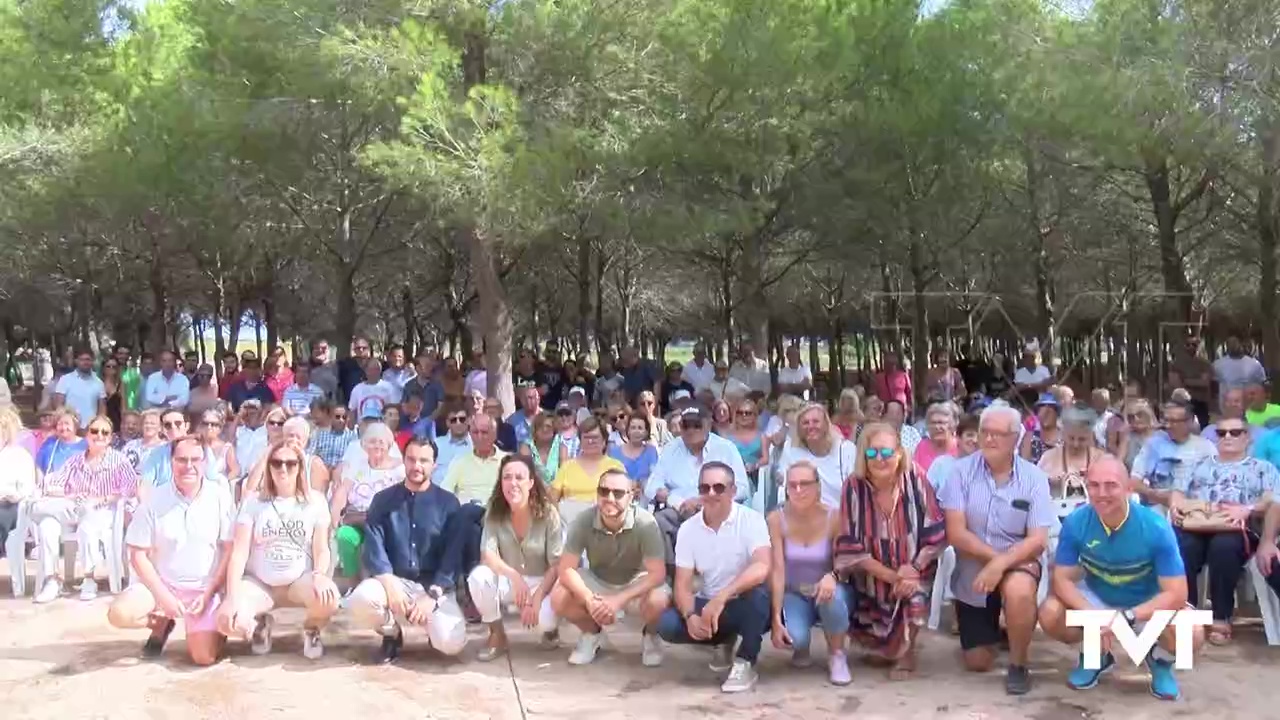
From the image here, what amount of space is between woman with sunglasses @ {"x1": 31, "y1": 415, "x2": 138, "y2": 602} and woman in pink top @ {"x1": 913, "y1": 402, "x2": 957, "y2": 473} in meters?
5.02

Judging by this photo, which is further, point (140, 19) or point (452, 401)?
point (140, 19)

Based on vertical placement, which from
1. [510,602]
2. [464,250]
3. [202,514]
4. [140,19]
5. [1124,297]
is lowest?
[510,602]

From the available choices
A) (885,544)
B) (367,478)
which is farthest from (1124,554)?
(367,478)

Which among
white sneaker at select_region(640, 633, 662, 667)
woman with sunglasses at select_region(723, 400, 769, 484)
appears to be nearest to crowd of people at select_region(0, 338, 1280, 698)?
white sneaker at select_region(640, 633, 662, 667)

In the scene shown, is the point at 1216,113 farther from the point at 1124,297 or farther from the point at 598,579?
the point at 1124,297

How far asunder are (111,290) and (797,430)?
20.3 metres

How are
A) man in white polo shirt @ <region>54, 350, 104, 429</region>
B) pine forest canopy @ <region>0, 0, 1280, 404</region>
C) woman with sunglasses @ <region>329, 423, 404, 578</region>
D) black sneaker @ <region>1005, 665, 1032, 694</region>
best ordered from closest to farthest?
black sneaker @ <region>1005, 665, 1032, 694</region> → woman with sunglasses @ <region>329, 423, 404, 578</region> → pine forest canopy @ <region>0, 0, 1280, 404</region> → man in white polo shirt @ <region>54, 350, 104, 429</region>

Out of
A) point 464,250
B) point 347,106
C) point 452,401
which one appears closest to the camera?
point 452,401

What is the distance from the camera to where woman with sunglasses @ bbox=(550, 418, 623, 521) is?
266 inches

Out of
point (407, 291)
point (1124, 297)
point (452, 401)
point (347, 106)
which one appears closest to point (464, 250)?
point (407, 291)

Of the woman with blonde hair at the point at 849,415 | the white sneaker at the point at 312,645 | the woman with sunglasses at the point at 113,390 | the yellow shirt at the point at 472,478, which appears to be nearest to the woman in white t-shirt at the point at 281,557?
the white sneaker at the point at 312,645

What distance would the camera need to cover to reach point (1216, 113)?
842cm

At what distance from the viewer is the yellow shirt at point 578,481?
6.75 m

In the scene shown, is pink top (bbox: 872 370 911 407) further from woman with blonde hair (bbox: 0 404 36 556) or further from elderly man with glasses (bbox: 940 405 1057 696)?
woman with blonde hair (bbox: 0 404 36 556)
